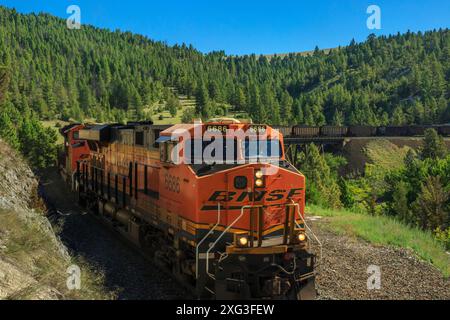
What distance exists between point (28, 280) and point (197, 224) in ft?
11.3

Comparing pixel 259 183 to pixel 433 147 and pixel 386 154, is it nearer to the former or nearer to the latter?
pixel 386 154

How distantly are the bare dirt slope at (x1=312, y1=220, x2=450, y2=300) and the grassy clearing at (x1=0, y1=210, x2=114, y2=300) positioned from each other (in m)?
5.65

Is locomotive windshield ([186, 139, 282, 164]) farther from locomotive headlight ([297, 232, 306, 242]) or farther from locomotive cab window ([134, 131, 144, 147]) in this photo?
locomotive cab window ([134, 131, 144, 147])

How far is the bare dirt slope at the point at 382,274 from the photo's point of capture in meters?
10.7

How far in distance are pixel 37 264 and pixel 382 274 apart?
901 cm

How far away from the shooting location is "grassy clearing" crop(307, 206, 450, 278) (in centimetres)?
1452

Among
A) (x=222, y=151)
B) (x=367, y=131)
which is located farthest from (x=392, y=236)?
(x=367, y=131)

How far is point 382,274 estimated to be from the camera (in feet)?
40.0

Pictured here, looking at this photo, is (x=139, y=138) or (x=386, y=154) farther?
(x=386, y=154)

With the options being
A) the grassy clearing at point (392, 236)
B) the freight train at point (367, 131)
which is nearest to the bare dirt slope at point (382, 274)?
the grassy clearing at point (392, 236)

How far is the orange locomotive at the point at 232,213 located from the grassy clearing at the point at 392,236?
237 inches
